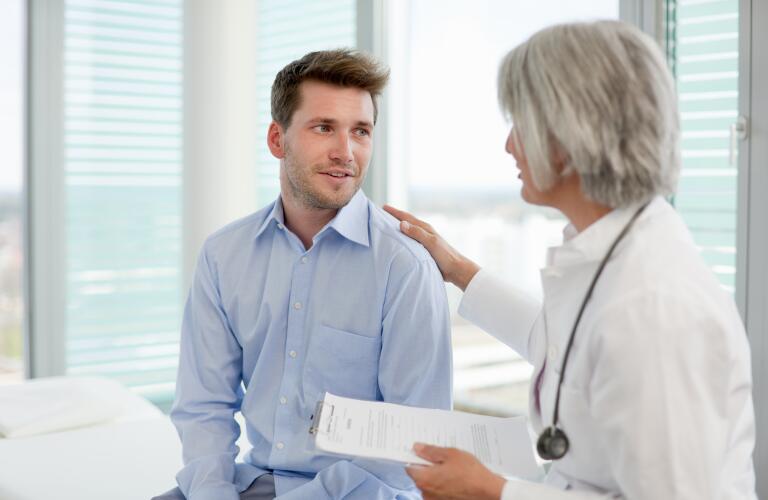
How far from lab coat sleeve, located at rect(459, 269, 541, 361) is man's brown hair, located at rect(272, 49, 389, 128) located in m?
0.47

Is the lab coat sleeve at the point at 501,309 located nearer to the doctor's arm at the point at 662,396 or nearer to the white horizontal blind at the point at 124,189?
the doctor's arm at the point at 662,396

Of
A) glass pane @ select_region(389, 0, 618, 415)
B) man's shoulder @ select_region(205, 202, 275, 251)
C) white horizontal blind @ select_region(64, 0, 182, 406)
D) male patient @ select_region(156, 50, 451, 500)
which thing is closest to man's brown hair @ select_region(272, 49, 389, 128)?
male patient @ select_region(156, 50, 451, 500)

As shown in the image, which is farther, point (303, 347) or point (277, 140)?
point (277, 140)

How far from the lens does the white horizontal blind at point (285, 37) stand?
11.4 ft

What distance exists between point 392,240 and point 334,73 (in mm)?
374

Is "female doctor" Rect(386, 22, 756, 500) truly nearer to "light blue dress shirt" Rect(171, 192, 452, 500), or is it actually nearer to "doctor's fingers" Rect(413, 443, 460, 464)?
"doctor's fingers" Rect(413, 443, 460, 464)

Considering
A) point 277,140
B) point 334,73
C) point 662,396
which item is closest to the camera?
point 662,396

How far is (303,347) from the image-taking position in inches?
69.5

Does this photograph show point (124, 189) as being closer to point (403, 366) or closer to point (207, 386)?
point (207, 386)

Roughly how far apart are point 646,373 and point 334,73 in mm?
1007

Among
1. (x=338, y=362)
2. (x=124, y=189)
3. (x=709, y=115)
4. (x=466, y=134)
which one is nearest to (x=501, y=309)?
(x=338, y=362)

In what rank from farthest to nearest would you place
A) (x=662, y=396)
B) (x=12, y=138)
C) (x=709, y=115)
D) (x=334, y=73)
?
(x=12, y=138)
(x=709, y=115)
(x=334, y=73)
(x=662, y=396)

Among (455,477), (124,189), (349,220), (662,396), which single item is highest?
(124,189)

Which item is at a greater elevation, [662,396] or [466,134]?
[466,134]
